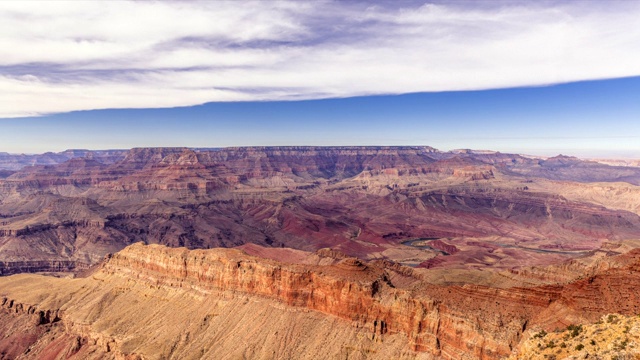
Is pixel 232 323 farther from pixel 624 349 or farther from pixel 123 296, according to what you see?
pixel 624 349

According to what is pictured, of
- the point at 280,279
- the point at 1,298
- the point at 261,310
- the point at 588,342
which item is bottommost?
the point at 1,298

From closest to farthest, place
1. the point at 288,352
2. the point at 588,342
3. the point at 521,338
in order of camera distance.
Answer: the point at 588,342 < the point at 521,338 < the point at 288,352

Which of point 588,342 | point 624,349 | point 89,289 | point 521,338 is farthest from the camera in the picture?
point 89,289

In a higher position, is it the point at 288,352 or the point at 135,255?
the point at 135,255

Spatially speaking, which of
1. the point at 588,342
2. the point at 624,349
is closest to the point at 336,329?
the point at 588,342

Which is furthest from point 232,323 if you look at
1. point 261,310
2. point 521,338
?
point 521,338

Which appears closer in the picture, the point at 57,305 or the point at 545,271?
the point at 57,305
